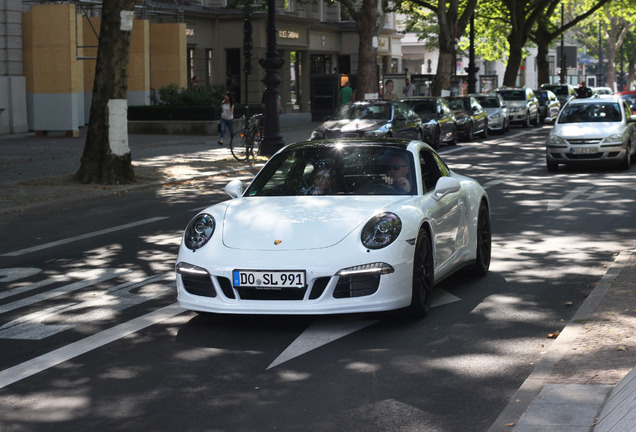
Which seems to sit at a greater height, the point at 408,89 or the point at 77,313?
the point at 408,89

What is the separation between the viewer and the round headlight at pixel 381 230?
7.43 metres

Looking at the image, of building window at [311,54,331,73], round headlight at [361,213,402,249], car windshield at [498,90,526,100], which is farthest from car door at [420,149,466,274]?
building window at [311,54,331,73]

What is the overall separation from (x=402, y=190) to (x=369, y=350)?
184cm

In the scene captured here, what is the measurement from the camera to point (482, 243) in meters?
9.72

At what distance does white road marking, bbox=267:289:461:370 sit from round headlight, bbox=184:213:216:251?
99 cm

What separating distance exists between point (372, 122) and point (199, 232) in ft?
61.3

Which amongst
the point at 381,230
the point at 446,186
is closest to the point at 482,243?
the point at 446,186

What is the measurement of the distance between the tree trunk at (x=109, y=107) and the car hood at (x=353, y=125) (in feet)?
23.9

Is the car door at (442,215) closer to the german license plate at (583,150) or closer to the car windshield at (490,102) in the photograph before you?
the german license plate at (583,150)

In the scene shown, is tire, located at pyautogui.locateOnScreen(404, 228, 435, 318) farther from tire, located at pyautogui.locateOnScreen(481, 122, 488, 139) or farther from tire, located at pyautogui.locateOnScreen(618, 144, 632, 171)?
tire, located at pyautogui.locateOnScreen(481, 122, 488, 139)

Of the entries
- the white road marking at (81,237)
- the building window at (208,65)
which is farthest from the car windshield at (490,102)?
the white road marking at (81,237)

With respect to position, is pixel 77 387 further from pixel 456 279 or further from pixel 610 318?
pixel 456 279

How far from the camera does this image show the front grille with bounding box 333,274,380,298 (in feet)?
23.9

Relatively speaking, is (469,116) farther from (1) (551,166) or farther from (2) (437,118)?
(1) (551,166)
